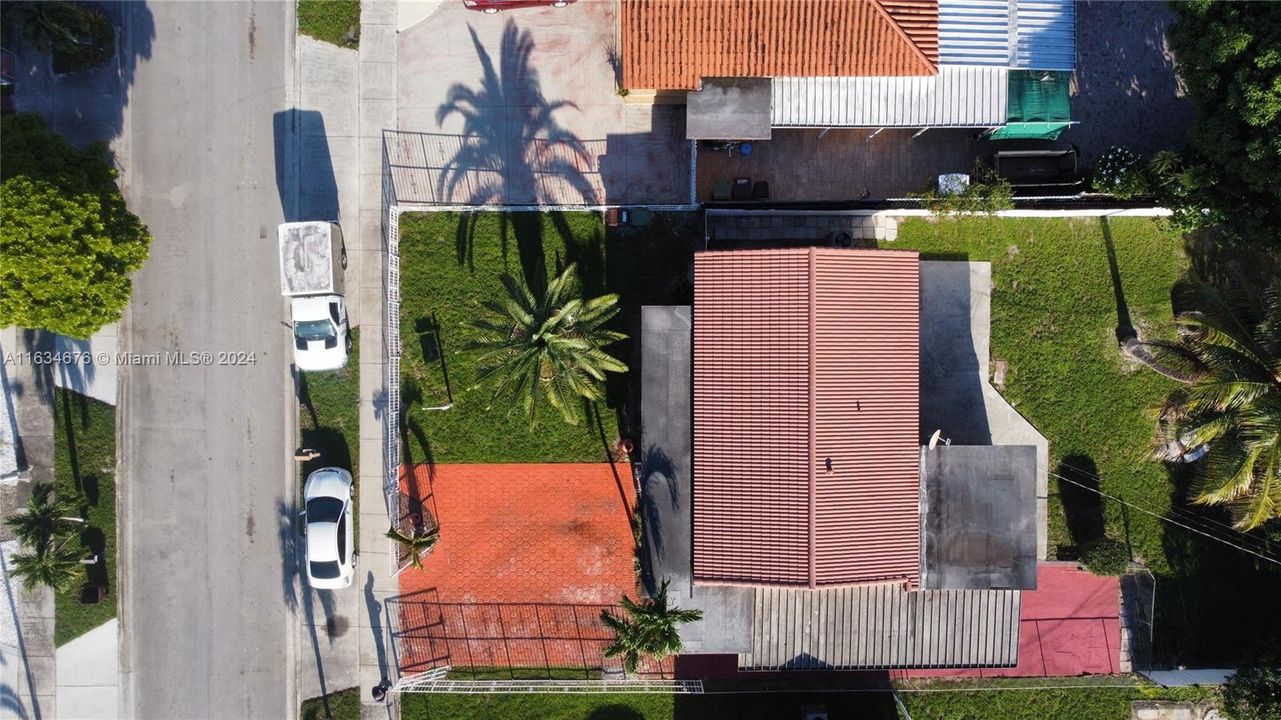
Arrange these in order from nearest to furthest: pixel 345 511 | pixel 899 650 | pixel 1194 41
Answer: pixel 1194 41, pixel 899 650, pixel 345 511

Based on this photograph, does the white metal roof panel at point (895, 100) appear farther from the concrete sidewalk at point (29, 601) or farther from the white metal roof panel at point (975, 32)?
the concrete sidewalk at point (29, 601)

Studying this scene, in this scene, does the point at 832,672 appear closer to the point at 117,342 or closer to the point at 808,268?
the point at 808,268

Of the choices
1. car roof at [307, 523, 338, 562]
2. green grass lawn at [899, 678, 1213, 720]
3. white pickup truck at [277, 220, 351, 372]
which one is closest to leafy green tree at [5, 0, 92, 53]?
white pickup truck at [277, 220, 351, 372]

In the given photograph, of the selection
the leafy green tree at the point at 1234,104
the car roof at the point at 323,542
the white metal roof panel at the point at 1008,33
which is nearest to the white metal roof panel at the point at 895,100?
the white metal roof panel at the point at 1008,33

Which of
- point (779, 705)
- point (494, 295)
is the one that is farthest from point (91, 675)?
point (779, 705)

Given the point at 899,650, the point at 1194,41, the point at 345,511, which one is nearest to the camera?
the point at 1194,41

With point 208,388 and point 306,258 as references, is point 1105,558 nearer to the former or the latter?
point 306,258

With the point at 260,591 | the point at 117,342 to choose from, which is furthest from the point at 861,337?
the point at 117,342
